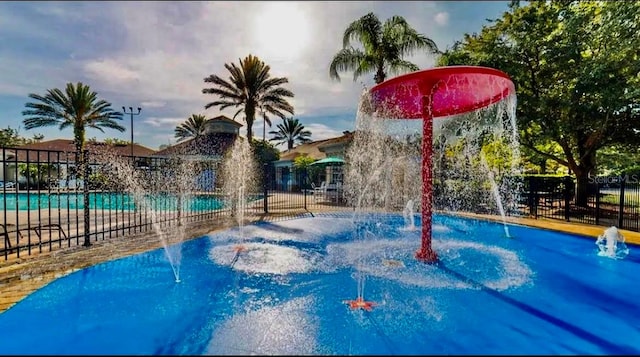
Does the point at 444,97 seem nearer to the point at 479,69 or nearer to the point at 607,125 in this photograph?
the point at 479,69

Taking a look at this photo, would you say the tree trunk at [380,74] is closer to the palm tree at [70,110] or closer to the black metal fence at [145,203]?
the black metal fence at [145,203]

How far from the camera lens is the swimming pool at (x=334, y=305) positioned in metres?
3.56

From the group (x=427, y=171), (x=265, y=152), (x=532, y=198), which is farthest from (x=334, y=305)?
(x=265, y=152)

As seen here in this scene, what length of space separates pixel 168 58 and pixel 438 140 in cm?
1673

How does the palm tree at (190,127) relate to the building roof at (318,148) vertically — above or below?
above

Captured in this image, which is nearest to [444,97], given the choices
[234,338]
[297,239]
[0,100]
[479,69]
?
[479,69]

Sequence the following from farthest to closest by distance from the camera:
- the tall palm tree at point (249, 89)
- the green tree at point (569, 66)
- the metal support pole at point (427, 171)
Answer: the tall palm tree at point (249, 89) → the green tree at point (569, 66) → the metal support pole at point (427, 171)

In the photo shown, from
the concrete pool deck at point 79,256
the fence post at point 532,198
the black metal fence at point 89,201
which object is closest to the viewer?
the concrete pool deck at point 79,256

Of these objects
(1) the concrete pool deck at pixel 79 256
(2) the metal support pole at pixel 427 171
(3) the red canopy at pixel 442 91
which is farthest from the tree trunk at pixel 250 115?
(2) the metal support pole at pixel 427 171

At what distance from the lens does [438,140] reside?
19922mm

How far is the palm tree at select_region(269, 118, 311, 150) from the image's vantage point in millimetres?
61344

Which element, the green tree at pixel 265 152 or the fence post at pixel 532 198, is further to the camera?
the green tree at pixel 265 152

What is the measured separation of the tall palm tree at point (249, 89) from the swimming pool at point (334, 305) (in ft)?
56.7

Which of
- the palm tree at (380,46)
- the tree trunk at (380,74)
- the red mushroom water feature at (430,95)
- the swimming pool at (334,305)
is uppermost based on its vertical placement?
the palm tree at (380,46)
